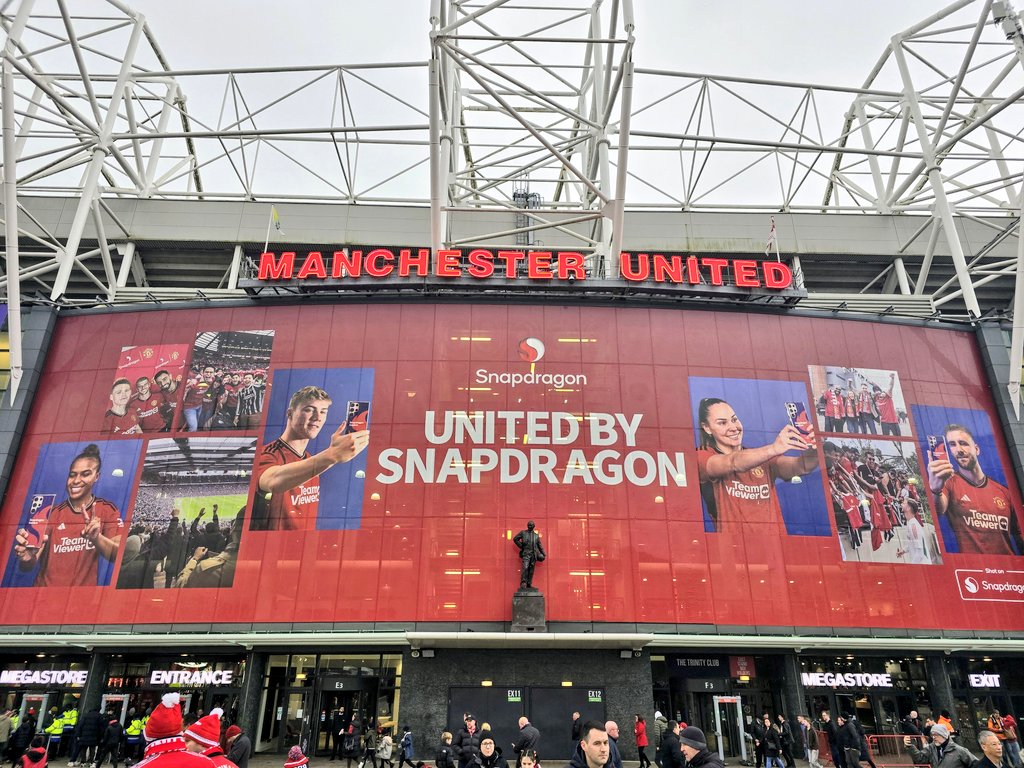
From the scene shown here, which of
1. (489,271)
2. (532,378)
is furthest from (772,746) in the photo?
(489,271)

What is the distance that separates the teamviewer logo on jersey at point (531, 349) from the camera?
30.2 meters

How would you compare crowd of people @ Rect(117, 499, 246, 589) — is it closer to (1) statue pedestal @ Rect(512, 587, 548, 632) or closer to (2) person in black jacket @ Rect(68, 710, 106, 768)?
(2) person in black jacket @ Rect(68, 710, 106, 768)

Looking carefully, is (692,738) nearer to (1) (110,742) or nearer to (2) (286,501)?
(2) (286,501)

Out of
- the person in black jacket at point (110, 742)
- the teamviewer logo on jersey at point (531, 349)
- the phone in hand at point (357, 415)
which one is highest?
the teamviewer logo on jersey at point (531, 349)

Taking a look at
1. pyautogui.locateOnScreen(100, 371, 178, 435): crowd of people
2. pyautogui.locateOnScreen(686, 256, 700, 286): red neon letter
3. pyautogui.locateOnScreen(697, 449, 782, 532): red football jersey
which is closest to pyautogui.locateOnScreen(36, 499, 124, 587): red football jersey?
pyautogui.locateOnScreen(100, 371, 178, 435): crowd of people

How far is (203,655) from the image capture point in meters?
26.6

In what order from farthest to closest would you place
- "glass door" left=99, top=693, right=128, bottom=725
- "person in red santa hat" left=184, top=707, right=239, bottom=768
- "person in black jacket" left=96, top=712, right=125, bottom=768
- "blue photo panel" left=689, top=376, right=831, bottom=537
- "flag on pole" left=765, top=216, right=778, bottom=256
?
1. "flag on pole" left=765, top=216, right=778, bottom=256
2. "blue photo panel" left=689, top=376, right=831, bottom=537
3. "glass door" left=99, top=693, right=128, bottom=725
4. "person in black jacket" left=96, top=712, right=125, bottom=768
5. "person in red santa hat" left=184, top=707, right=239, bottom=768

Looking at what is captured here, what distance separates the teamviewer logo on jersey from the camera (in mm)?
30172

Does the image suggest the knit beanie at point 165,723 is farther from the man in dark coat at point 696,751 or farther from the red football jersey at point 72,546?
the red football jersey at point 72,546

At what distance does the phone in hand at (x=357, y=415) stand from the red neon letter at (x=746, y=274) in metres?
18.5

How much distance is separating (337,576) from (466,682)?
21.6 ft

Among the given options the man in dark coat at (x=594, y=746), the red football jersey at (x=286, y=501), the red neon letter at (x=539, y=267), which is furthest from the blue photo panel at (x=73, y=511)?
the man in dark coat at (x=594, y=746)

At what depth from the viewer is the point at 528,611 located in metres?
25.4

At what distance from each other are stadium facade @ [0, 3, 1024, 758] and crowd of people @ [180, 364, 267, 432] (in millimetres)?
109
